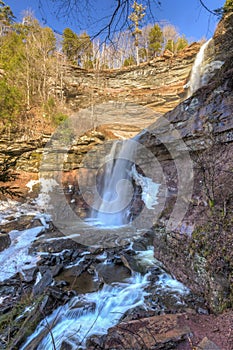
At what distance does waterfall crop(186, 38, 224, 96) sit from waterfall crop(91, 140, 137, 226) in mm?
6078

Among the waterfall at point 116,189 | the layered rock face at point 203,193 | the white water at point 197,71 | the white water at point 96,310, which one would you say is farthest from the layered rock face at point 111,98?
the white water at point 96,310

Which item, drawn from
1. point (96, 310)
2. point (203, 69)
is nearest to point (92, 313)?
point (96, 310)

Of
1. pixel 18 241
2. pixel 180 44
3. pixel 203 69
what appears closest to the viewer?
pixel 18 241

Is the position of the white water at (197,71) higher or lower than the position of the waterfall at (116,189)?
higher

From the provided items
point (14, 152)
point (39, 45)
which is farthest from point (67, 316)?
point (39, 45)

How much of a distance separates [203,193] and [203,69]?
36.0 feet

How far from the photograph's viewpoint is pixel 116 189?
380 inches

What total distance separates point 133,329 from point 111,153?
953 cm

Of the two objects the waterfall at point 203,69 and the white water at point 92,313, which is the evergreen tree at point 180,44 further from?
the white water at point 92,313

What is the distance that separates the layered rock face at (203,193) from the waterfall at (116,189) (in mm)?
2773

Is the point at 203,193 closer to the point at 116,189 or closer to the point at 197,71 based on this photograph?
the point at 116,189

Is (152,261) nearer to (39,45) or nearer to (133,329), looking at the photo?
(133,329)

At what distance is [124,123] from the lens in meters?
15.8

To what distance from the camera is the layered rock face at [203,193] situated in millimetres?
2621
